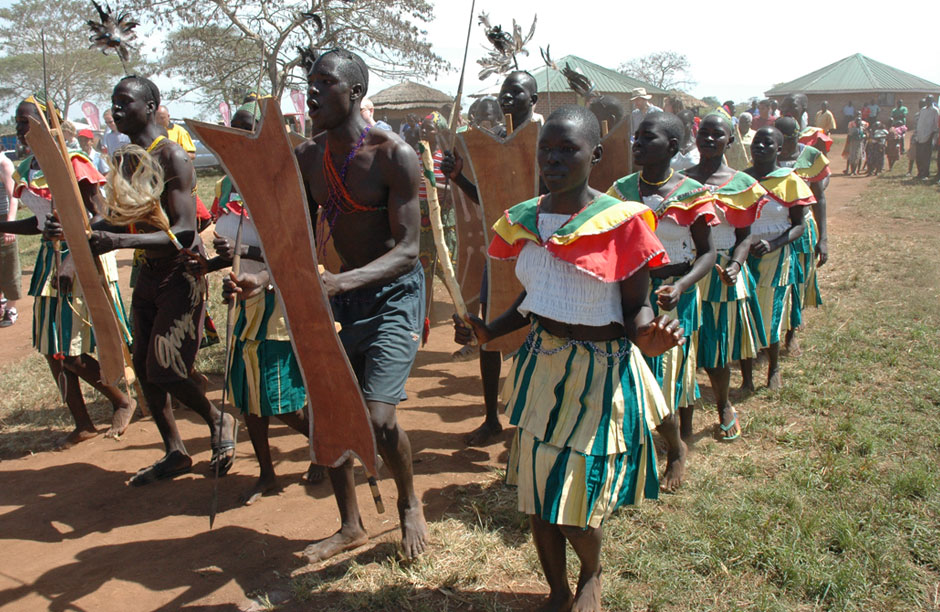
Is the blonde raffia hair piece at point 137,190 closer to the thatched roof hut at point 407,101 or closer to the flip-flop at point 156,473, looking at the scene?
the flip-flop at point 156,473

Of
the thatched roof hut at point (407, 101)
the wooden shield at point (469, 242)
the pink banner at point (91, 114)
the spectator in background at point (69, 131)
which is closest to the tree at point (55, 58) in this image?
the thatched roof hut at point (407, 101)

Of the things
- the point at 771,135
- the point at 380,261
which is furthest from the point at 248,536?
the point at 771,135

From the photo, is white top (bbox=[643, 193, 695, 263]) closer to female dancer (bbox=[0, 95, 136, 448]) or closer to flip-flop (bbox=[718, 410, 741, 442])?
flip-flop (bbox=[718, 410, 741, 442])

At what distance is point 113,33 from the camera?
477cm

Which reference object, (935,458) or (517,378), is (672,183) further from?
(935,458)

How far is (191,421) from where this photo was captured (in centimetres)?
538

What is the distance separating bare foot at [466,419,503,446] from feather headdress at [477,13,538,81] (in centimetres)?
238

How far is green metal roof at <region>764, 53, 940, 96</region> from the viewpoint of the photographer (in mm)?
32594

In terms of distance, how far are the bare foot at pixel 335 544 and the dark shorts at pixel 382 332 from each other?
2.35 ft

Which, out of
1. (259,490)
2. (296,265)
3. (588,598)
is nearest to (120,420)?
(259,490)

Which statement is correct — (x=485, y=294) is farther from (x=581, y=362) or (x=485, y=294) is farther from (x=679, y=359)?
(x=581, y=362)

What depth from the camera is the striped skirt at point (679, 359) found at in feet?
12.9

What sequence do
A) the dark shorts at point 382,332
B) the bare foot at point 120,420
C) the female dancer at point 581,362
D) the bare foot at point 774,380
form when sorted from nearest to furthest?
1. the female dancer at point 581,362
2. the dark shorts at point 382,332
3. the bare foot at point 120,420
4. the bare foot at point 774,380

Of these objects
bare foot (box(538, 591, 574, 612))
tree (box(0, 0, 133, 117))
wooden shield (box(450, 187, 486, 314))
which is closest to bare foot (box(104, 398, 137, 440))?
wooden shield (box(450, 187, 486, 314))
